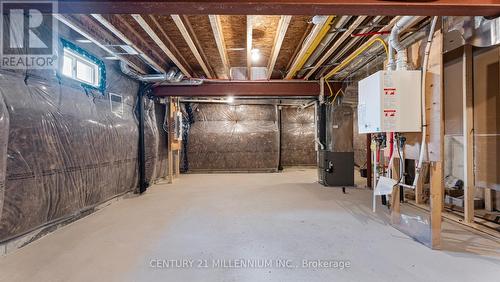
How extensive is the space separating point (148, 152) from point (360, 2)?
15.0 ft

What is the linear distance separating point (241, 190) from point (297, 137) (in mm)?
4055

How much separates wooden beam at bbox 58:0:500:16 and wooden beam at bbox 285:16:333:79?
740 mm

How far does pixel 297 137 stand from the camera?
331 inches

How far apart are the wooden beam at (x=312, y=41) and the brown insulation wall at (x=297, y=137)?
162 inches

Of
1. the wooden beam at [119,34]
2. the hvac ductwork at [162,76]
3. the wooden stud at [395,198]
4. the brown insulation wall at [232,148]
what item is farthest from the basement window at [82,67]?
the brown insulation wall at [232,148]

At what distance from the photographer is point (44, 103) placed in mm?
2539

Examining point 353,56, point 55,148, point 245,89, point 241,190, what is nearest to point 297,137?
point 245,89

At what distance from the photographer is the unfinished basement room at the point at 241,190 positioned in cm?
188

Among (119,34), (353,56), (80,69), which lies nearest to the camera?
(119,34)

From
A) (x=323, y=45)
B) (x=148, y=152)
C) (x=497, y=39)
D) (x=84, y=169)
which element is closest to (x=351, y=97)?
(x=323, y=45)

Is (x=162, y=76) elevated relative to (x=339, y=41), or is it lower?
lower

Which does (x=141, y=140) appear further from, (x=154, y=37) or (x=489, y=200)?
(x=489, y=200)

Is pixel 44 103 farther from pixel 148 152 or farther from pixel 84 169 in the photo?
pixel 148 152

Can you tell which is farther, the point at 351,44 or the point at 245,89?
the point at 245,89
